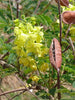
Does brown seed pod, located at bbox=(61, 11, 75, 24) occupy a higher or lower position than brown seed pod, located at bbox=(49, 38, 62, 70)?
higher

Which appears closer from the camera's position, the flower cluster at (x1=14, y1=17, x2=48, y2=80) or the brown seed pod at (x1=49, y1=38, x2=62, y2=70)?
the brown seed pod at (x1=49, y1=38, x2=62, y2=70)

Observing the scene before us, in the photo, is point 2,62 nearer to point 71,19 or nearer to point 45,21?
point 45,21

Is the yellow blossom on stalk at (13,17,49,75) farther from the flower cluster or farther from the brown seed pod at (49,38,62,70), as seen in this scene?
the brown seed pod at (49,38,62,70)

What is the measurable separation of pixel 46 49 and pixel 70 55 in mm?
171

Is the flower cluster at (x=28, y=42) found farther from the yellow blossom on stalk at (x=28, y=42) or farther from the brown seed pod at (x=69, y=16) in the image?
the brown seed pod at (x=69, y=16)

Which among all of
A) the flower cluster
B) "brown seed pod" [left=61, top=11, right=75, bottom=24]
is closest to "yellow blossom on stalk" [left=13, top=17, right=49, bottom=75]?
the flower cluster

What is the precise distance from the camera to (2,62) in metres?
1.75

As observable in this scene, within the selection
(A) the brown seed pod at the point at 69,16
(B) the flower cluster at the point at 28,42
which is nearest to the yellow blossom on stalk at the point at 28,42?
(B) the flower cluster at the point at 28,42

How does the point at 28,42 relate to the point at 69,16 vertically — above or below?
below

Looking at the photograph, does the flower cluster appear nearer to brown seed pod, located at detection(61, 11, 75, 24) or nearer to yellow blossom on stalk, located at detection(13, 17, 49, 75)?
yellow blossom on stalk, located at detection(13, 17, 49, 75)

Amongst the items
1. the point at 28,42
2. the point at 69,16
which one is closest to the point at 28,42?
the point at 28,42

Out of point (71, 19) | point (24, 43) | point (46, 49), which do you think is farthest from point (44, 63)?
point (71, 19)

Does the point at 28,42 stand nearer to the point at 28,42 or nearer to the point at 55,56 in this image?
the point at 28,42

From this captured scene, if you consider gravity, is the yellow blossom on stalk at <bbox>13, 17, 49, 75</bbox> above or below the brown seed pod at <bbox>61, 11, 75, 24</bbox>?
below
